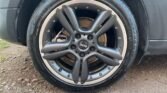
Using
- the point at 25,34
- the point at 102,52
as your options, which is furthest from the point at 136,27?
the point at 25,34

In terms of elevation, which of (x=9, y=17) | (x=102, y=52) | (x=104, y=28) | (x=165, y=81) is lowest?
(x=165, y=81)

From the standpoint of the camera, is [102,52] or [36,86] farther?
[36,86]

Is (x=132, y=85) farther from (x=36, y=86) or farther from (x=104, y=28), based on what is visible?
(x=36, y=86)

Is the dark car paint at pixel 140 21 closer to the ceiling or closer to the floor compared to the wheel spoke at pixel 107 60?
closer to the ceiling

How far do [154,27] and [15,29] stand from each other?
123 cm

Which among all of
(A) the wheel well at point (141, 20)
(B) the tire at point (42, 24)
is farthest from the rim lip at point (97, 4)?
(A) the wheel well at point (141, 20)

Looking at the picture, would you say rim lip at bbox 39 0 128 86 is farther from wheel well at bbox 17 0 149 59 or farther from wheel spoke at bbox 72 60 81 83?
wheel well at bbox 17 0 149 59

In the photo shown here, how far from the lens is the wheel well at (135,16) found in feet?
9.95

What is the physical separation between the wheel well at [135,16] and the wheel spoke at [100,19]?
231mm

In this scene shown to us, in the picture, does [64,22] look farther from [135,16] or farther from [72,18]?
Result: [135,16]

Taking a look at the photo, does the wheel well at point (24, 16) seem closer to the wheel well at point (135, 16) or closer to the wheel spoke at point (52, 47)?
the wheel well at point (135, 16)

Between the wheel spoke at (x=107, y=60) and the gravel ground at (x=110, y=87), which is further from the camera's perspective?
the gravel ground at (x=110, y=87)

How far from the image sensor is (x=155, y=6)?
9.85 ft

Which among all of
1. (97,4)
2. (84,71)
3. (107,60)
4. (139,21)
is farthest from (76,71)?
(139,21)
